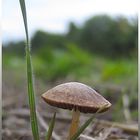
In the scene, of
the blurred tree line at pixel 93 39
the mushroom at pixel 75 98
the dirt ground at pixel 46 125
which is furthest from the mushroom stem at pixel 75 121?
the blurred tree line at pixel 93 39

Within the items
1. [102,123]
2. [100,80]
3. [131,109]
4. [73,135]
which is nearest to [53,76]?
[100,80]

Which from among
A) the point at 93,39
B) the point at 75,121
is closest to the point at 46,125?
the point at 75,121

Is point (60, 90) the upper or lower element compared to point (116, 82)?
upper

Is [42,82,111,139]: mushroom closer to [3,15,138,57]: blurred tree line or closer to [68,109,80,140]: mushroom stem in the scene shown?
[68,109,80,140]: mushroom stem

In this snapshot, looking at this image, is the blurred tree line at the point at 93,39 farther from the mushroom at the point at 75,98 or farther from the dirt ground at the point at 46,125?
the mushroom at the point at 75,98

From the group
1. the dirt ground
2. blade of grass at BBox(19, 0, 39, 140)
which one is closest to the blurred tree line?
the dirt ground

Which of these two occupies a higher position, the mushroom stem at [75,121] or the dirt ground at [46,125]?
the mushroom stem at [75,121]

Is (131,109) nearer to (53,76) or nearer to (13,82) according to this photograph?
(13,82)

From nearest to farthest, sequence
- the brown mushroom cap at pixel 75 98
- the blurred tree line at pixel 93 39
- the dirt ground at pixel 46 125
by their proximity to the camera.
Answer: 1. the brown mushroom cap at pixel 75 98
2. the dirt ground at pixel 46 125
3. the blurred tree line at pixel 93 39
